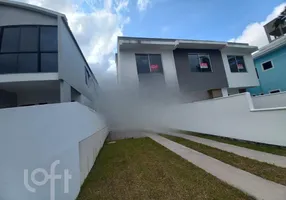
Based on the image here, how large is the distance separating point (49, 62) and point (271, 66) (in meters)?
17.4

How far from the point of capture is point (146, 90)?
12.9 m

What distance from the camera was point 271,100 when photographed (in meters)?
8.34

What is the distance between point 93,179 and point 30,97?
305 inches

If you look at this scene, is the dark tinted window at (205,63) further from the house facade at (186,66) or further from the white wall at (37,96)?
the white wall at (37,96)

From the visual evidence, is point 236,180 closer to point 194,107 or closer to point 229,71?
point 194,107

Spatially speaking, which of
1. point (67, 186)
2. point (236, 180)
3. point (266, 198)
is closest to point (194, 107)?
point (236, 180)

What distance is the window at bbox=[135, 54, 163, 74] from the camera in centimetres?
1274

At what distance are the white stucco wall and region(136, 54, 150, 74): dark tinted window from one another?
11.7 inches

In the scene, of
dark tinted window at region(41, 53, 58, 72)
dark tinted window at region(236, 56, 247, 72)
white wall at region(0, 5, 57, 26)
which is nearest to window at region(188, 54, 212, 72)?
dark tinted window at region(236, 56, 247, 72)

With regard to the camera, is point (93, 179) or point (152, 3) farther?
point (152, 3)

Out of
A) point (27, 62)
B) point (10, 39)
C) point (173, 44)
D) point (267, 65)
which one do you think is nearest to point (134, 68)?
point (173, 44)

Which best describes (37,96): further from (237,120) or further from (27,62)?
(237,120)

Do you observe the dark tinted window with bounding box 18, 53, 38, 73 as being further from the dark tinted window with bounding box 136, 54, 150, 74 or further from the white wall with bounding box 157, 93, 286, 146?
the white wall with bounding box 157, 93, 286, 146

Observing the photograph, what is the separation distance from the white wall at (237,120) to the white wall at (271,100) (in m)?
2.69
